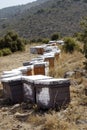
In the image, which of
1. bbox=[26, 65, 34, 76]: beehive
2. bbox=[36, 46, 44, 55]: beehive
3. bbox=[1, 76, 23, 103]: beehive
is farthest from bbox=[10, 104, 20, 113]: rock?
bbox=[36, 46, 44, 55]: beehive

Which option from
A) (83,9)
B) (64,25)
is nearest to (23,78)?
(64,25)

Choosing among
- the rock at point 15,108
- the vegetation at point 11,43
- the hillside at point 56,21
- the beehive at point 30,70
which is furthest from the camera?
the hillside at point 56,21

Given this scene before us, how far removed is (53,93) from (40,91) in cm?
29

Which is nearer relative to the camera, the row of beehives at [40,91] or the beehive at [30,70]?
the row of beehives at [40,91]

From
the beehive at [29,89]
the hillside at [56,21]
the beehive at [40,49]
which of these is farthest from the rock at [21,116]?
the hillside at [56,21]

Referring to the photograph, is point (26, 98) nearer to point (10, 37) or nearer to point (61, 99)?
point (61, 99)

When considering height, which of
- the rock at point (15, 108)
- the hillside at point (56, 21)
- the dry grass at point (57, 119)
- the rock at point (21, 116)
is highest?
the dry grass at point (57, 119)

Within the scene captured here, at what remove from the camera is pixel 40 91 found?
7359mm

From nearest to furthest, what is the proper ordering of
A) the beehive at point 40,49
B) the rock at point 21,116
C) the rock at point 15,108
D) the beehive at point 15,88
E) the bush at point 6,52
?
the rock at point 21,116
the rock at point 15,108
the beehive at point 15,88
the beehive at point 40,49
the bush at point 6,52

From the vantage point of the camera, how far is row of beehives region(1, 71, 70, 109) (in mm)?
7203

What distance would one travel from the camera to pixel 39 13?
6512 centimetres

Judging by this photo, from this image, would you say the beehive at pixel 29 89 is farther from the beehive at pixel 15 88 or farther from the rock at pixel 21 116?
the rock at pixel 21 116

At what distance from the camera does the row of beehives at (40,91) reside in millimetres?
7203

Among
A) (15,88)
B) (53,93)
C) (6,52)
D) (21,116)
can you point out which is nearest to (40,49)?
(6,52)
